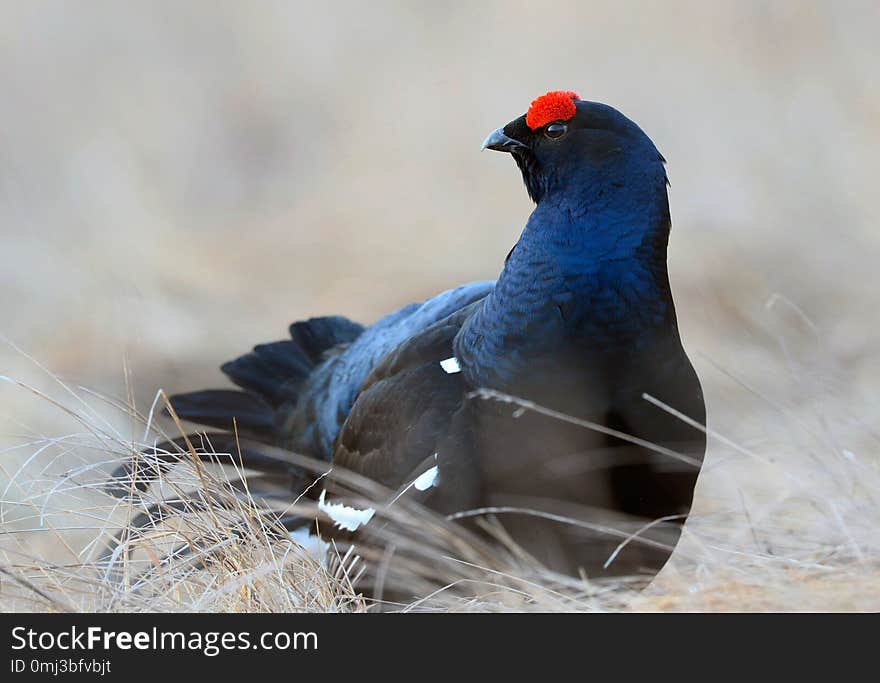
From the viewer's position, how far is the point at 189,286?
7.48 metres

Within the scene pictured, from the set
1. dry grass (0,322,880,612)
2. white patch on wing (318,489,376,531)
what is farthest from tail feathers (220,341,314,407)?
dry grass (0,322,880,612)

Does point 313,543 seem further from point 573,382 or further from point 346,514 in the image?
point 573,382

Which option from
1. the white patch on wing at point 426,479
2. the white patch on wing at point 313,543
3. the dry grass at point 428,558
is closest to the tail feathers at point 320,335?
the white patch on wing at point 313,543

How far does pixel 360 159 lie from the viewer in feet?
26.8

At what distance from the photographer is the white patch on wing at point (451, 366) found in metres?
2.69

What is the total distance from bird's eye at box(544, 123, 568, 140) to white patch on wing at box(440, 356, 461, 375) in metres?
0.56

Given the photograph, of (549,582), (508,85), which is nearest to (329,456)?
(549,582)

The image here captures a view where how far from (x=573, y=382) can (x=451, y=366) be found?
362 mm

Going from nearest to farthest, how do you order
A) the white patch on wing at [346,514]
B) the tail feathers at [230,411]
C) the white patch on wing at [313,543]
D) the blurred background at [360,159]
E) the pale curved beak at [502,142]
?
the pale curved beak at [502,142], the white patch on wing at [346,514], the white patch on wing at [313,543], the tail feathers at [230,411], the blurred background at [360,159]

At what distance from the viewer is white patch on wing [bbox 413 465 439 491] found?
8.52 feet

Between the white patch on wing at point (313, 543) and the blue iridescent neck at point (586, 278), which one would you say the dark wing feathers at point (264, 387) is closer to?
the white patch on wing at point (313, 543)

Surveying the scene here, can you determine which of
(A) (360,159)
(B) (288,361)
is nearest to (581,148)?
(B) (288,361)

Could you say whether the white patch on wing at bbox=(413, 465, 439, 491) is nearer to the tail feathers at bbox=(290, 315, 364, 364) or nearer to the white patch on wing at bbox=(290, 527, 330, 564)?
the white patch on wing at bbox=(290, 527, 330, 564)
